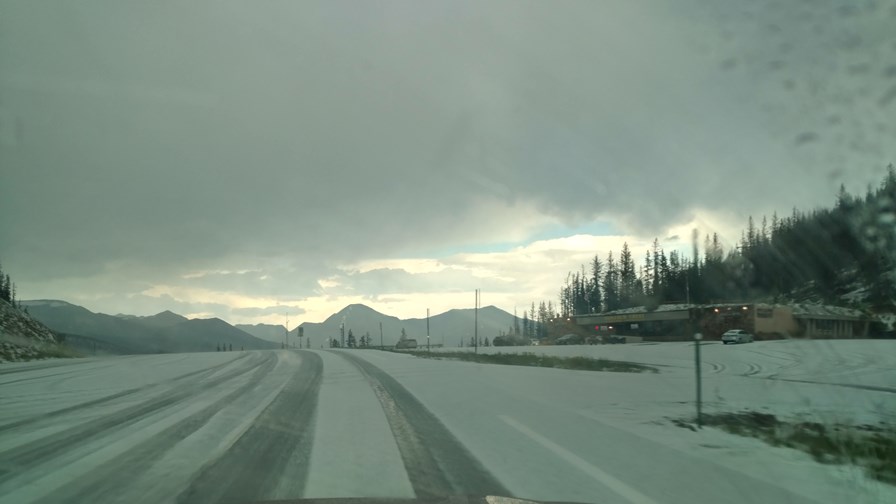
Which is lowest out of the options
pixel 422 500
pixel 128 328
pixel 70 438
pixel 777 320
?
pixel 128 328

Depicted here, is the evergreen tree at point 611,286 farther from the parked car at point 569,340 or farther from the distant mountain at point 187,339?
the distant mountain at point 187,339

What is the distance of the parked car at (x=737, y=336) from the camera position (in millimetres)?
25047

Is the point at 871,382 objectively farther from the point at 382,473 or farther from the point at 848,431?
the point at 382,473

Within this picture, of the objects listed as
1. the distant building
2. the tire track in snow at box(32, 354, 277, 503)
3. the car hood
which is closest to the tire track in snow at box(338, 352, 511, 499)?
the car hood

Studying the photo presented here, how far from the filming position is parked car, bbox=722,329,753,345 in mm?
25047

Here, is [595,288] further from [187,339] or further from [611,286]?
[187,339]

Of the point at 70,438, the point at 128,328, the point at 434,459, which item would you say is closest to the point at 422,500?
the point at 434,459

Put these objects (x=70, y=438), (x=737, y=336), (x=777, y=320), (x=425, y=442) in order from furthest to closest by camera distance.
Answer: (x=737, y=336) → (x=777, y=320) → (x=70, y=438) → (x=425, y=442)

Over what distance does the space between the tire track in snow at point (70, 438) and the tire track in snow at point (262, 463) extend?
7.50 feet

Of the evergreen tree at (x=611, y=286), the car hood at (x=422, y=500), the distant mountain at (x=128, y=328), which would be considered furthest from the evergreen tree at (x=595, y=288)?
the car hood at (x=422, y=500)

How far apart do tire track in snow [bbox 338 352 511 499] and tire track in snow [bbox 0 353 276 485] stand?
182 inches

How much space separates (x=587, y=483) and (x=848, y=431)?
22.7 feet

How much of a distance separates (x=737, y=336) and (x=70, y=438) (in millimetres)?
24761

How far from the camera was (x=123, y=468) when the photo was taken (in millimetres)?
7387
